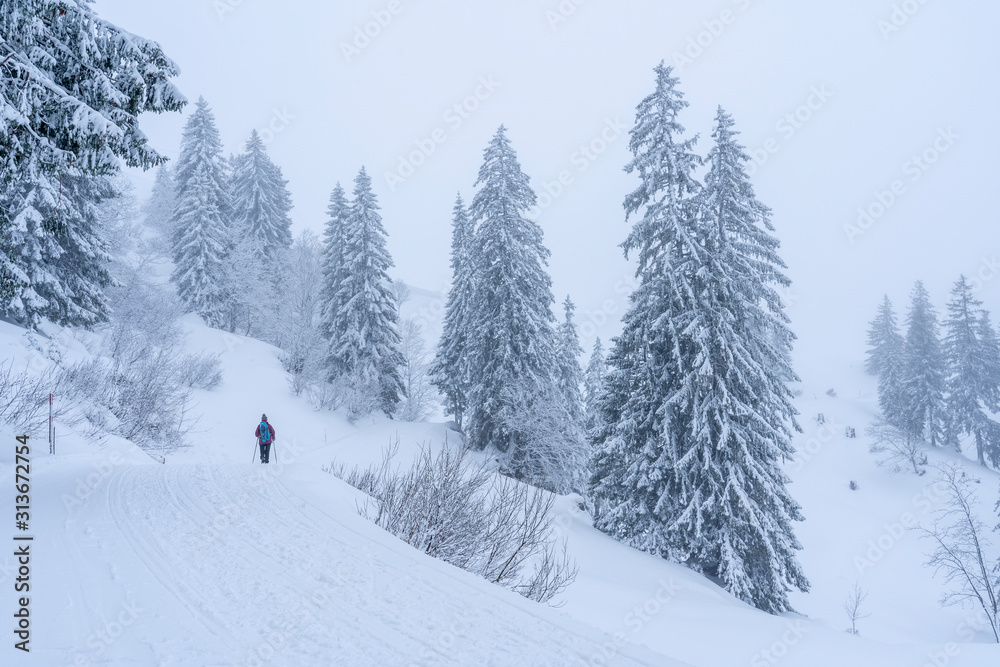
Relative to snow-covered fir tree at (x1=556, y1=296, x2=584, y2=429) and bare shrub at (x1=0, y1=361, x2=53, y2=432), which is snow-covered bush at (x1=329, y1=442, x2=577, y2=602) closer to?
bare shrub at (x1=0, y1=361, x2=53, y2=432)

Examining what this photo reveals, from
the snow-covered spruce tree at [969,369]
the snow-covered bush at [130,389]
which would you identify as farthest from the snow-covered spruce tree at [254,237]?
the snow-covered spruce tree at [969,369]

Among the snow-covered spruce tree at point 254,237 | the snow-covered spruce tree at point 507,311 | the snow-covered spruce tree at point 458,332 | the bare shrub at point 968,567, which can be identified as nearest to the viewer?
the bare shrub at point 968,567

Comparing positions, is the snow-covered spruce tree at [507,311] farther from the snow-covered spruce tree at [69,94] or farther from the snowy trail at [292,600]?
the snow-covered spruce tree at [69,94]

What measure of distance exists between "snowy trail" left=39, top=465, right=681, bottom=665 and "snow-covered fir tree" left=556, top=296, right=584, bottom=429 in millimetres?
20510

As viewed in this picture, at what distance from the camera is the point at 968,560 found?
20.7 meters

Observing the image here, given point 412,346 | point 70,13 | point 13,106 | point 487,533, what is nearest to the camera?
point 13,106

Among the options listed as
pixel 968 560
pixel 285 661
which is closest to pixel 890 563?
pixel 968 560

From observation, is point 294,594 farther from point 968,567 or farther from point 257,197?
point 257,197

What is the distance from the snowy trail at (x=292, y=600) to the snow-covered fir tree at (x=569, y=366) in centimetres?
2051

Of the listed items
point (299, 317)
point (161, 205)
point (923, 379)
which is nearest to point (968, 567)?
point (923, 379)

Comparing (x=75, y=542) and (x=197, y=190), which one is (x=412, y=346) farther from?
(x=75, y=542)

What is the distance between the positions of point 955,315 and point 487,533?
54.4m

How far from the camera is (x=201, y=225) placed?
3591 cm

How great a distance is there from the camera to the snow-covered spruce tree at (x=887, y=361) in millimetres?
44281
